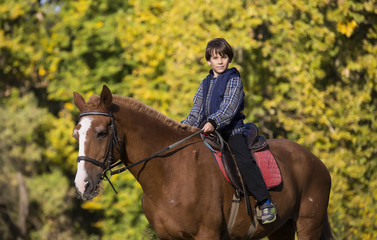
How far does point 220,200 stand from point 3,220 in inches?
910

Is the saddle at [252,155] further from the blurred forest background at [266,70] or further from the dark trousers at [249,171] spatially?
the blurred forest background at [266,70]

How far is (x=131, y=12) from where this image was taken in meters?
19.4

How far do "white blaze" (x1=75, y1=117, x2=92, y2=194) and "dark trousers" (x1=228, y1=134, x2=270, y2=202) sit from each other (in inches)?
60.1

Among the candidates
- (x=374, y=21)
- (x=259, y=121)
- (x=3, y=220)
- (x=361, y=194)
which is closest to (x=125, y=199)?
(x=259, y=121)

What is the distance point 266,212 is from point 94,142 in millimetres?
1903

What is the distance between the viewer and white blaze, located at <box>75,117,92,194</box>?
477cm

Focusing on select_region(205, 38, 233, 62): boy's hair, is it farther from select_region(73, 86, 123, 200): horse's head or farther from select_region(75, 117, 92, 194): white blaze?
select_region(75, 117, 92, 194): white blaze

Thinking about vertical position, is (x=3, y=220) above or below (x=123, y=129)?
below

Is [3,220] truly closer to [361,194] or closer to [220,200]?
[361,194]

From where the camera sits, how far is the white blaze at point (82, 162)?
4773 mm

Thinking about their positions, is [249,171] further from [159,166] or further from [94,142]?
[94,142]

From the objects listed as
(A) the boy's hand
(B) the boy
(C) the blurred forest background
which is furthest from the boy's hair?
(C) the blurred forest background

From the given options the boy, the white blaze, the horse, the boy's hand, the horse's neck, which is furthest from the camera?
the boy

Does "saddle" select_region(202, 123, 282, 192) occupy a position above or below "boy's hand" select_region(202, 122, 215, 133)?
below
